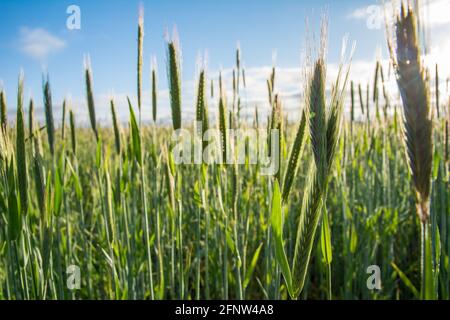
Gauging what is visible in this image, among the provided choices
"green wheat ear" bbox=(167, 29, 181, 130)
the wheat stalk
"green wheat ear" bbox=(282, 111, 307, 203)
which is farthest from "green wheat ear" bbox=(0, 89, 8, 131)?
"green wheat ear" bbox=(282, 111, 307, 203)

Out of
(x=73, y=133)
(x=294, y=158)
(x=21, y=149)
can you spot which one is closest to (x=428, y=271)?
(x=294, y=158)

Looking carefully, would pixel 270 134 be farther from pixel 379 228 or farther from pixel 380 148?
pixel 380 148

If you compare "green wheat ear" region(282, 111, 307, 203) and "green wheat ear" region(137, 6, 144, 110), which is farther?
"green wheat ear" region(137, 6, 144, 110)

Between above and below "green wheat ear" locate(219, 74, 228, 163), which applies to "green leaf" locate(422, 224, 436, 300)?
below

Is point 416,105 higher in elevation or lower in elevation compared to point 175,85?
lower

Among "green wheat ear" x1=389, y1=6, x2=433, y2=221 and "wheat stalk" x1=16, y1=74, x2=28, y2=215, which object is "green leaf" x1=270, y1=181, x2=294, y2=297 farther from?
"wheat stalk" x1=16, y1=74, x2=28, y2=215

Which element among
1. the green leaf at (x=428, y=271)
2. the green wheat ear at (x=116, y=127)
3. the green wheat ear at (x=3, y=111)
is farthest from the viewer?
the green wheat ear at (x=116, y=127)

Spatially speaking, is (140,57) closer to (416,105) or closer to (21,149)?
(21,149)

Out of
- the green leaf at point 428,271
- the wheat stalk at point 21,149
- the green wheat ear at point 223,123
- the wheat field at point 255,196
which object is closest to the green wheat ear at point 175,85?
the wheat field at point 255,196

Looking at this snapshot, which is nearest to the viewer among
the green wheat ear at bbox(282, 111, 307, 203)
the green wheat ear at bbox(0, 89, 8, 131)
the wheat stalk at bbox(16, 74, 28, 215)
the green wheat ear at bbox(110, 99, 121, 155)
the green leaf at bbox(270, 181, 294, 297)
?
the green leaf at bbox(270, 181, 294, 297)

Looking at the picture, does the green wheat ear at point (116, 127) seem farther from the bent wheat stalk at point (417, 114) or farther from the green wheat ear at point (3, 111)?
the bent wheat stalk at point (417, 114)
